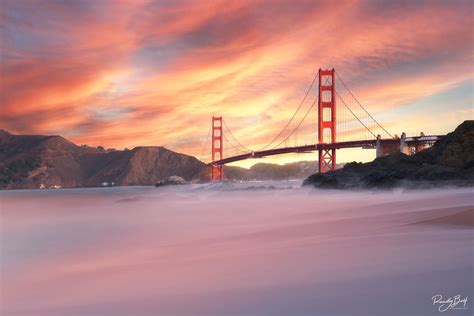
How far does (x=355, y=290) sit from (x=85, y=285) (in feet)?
9.97

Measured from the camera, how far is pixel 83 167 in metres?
167

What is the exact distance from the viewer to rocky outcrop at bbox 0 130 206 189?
145875 mm

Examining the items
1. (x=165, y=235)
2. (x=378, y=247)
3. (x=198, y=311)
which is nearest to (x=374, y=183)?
(x=165, y=235)

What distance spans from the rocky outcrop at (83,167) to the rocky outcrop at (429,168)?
109 m

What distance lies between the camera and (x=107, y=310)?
384cm

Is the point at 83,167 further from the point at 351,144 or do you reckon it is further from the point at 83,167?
the point at 351,144

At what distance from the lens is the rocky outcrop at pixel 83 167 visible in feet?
479

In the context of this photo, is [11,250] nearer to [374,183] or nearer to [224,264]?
[224,264]
